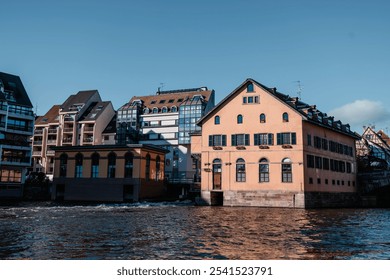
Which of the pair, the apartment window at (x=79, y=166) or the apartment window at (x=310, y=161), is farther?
the apartment window at (x=79, y=166)

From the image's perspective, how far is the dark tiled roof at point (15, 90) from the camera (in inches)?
2684

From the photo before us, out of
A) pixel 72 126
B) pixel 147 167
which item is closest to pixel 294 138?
pixel 147 167

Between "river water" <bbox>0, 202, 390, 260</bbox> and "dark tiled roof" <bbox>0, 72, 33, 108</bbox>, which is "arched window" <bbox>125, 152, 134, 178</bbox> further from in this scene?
"river water" <bbox>0, 202, 390, 260</bbox>

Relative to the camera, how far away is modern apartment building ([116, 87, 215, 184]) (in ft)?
252

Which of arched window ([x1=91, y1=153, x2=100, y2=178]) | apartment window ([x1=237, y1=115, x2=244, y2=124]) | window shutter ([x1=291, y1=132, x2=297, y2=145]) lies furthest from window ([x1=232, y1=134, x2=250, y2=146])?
arched window ([x1=91, y1=153, x2=100, y2=178])

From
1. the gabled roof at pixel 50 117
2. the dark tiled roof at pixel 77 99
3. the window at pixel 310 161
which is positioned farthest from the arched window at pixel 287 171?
the gabled roof at pixel 50 117

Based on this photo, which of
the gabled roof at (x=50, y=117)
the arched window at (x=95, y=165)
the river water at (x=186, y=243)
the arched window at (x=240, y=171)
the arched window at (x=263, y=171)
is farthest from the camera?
the gabled roof at (x=50, y=117)

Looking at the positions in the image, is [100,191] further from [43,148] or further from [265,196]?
[43,148]

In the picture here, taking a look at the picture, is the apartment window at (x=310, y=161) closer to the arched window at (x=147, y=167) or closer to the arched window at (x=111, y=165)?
the arched window at (x=147, y=167)

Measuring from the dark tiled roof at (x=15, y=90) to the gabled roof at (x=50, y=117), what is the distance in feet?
61.2

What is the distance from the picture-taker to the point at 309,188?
142 feet

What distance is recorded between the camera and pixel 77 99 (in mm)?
90562
